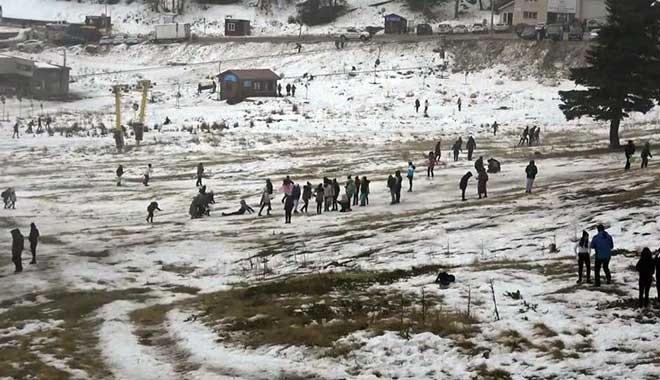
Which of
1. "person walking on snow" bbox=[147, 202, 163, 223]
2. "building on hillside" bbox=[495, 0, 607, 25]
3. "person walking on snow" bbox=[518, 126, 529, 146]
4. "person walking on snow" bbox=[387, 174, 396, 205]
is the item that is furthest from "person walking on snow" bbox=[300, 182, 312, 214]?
"building on hillside" bbox=[495, 0, 607, 25]

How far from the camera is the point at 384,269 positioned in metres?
22.9

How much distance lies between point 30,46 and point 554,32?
67041 millimetres

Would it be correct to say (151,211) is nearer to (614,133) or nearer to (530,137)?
(614,133)

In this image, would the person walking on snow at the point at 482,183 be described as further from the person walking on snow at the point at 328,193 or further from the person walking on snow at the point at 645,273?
the person walking on snow at the point at 645,273

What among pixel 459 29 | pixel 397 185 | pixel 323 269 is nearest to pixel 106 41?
pixel 459 29

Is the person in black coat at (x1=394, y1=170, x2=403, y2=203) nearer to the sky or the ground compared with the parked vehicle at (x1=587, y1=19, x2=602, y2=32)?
nearer to the ground

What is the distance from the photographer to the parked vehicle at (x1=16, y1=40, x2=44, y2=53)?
4048 inches

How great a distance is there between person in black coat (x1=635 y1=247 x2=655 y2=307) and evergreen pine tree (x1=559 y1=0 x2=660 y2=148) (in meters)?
25.8

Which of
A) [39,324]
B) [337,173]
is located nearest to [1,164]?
[337,173]

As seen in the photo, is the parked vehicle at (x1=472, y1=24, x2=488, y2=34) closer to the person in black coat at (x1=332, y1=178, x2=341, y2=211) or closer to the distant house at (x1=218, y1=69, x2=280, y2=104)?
the distant house at (x1=218, y1=69, x2=280, y2=104)

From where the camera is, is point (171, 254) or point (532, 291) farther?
point (171, 254)

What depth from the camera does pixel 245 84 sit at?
74688mm

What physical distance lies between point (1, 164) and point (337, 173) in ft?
70.5

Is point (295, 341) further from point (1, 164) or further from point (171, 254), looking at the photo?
point (1, 164)
